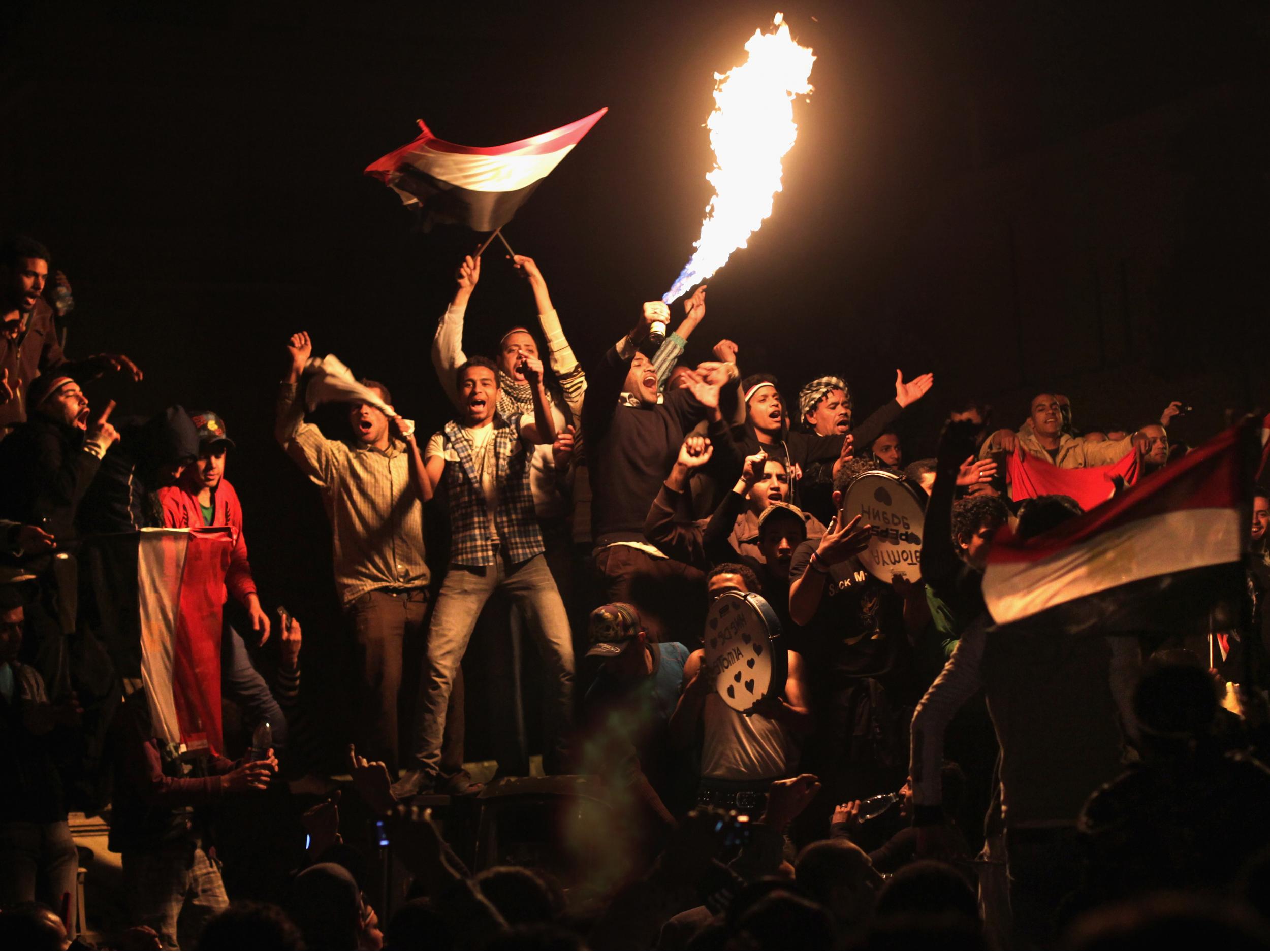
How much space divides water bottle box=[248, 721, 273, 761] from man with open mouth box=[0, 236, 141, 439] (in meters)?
1.99

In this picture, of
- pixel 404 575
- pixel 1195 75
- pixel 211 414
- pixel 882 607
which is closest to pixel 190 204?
pixel 211 414

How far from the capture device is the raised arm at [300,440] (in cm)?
752

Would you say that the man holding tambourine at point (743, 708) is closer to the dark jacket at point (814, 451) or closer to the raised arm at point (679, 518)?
the raised arm at point (679, 518)

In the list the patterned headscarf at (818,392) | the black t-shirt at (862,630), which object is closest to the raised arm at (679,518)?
the black t-shirt at (862,630)

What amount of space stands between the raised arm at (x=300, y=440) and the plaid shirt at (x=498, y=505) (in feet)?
2.31

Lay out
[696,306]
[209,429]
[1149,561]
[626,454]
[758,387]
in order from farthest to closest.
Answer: [696,306] → [758,387] → [626,454] → [209,429] → [1149,561]

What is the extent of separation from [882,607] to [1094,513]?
2.28 m

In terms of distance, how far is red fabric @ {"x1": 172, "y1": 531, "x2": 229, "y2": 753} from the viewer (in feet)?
20.2

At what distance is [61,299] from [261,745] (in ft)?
9.66

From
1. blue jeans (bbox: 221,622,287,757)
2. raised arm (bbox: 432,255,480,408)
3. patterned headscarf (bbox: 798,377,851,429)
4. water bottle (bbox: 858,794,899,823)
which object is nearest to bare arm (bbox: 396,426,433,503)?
raised arm (bbox: 432,255,480,408)

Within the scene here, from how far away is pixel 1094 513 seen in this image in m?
4.05

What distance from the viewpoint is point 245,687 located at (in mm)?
6660

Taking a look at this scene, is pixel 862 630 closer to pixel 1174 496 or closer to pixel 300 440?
pixel 1174 496

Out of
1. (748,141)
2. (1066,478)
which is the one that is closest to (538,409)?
(748,141)
